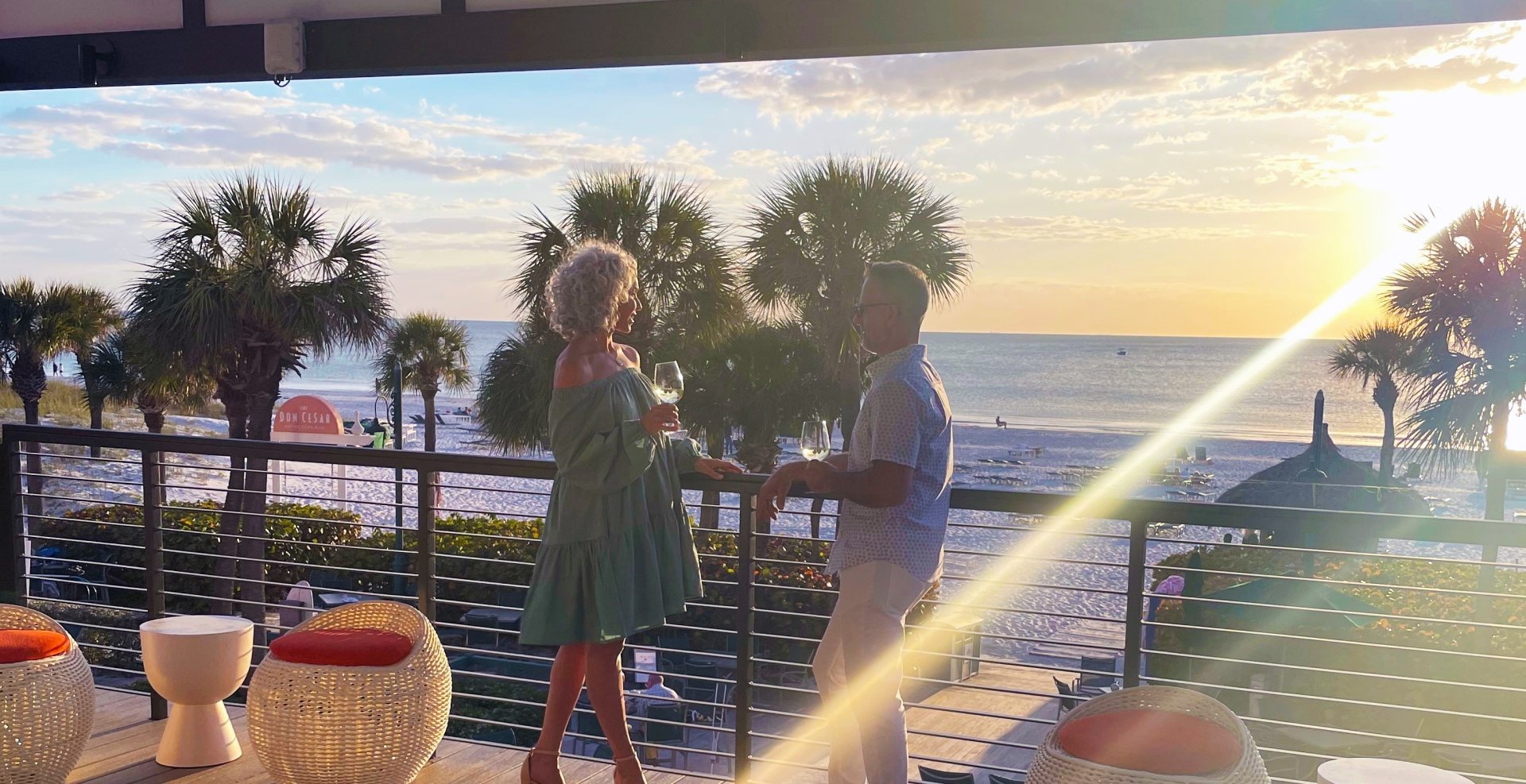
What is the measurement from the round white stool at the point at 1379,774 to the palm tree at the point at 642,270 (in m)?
20.3

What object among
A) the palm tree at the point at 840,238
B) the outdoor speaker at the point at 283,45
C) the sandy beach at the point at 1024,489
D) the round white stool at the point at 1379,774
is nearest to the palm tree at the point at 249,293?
the sandy beach at the point at 1024,489

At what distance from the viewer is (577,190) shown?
2258 centimetres

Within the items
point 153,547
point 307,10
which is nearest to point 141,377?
point 153,547

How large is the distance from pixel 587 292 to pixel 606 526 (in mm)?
624

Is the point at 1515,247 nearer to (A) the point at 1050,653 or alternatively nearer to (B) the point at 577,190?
(A) the point at 1050,653

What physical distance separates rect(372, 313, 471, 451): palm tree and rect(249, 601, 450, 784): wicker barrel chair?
3165cm

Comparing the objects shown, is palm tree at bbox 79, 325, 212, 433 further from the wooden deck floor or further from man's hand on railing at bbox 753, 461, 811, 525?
man's hand on railing at bbox 753, 461, 811, 525

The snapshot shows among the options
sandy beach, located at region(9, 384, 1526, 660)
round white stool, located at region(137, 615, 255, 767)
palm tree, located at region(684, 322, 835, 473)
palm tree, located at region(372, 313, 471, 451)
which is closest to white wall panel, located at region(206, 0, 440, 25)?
round white stool, located at region(137, 615, 255, 767)

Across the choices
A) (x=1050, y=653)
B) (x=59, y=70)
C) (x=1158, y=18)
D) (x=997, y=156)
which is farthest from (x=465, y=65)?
(x=997, y=156)

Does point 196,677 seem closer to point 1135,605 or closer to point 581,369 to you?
point 581,369

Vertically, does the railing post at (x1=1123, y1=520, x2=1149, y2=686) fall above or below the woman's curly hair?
below

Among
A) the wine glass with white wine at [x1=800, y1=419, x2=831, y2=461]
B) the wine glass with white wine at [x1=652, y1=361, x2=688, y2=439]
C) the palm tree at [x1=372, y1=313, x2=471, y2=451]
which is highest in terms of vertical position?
the wine glass with white wine at [x1=652, y1=361, x2=688, y2=439]

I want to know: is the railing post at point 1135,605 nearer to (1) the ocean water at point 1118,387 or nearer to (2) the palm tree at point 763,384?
(2) the palm tree at point 763,384

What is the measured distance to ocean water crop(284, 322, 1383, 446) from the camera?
49.9 m
